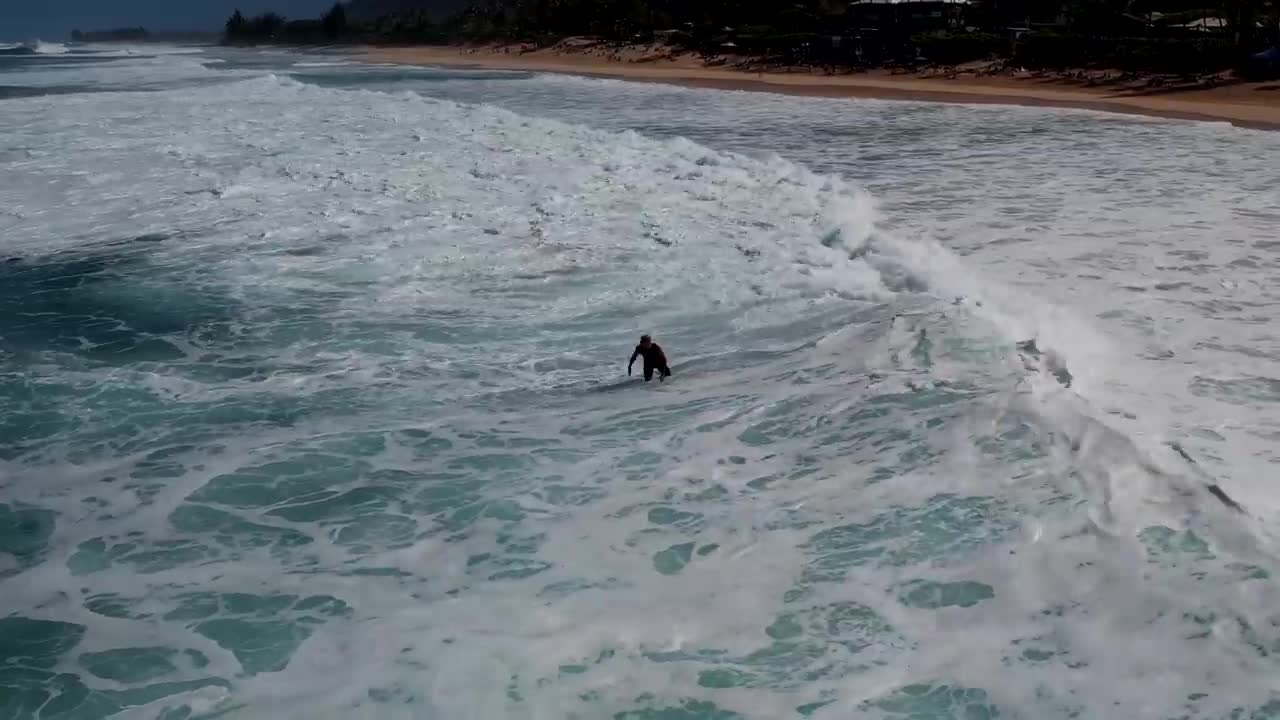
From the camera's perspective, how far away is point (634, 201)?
58.4 feet

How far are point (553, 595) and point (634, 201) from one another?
39.6 ft

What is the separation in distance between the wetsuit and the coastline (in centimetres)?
2210

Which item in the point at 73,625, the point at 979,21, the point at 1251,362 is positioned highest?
the point at 979,21

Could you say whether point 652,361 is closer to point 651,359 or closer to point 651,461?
point 651,359

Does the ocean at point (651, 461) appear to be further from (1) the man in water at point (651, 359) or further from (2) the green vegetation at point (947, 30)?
(2) the green vegetation at point (947, 30)

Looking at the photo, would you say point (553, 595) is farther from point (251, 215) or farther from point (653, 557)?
point (251, 215)

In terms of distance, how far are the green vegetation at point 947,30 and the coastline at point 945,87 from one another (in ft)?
6.25

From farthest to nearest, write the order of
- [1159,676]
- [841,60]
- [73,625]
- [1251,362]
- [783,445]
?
1. [841,60]
2. [1251,362]
3. [783,445]
4. [73,625]
5. [1159,676]

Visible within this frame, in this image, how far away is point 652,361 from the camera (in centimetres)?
931

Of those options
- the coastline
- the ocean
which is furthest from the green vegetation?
the ocean

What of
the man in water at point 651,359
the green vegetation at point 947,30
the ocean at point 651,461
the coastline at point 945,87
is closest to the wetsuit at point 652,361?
the man in water at point 651,359

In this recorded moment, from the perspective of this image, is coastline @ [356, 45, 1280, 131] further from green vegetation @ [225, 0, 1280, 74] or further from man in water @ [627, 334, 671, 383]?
man in water @ [627, 334, 671, 383]

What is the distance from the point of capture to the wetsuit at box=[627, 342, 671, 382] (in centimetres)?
918

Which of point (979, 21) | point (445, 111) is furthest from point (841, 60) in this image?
point (445, 111)
